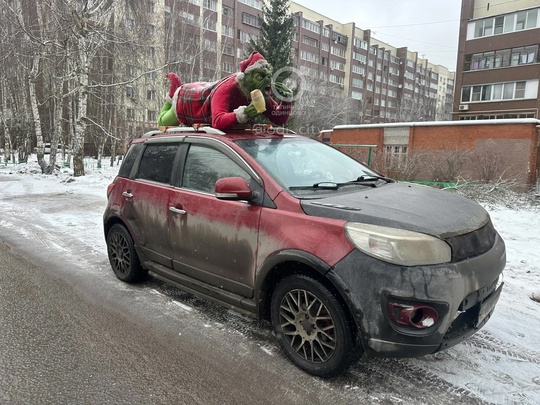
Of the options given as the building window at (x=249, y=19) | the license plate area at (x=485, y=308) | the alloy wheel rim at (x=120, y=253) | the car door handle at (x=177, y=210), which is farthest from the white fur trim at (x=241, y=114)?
the building window at (x=249, y=19)

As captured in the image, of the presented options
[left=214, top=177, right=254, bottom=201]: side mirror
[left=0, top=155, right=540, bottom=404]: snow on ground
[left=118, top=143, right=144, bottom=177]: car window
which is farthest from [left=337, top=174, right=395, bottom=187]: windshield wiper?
[left=118, top=143, right=144, bottom=177]: car window

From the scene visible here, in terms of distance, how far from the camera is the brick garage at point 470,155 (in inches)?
485

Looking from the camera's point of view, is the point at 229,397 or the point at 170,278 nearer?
the point at 229,397

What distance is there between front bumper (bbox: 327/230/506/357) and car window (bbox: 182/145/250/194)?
1.30 meters

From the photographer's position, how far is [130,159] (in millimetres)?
4656

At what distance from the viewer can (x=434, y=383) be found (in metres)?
2.69

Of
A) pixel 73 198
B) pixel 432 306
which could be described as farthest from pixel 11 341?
pixel 73 198

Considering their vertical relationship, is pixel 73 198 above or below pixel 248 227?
below

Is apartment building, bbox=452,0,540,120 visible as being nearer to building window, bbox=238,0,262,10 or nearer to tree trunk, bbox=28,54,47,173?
building window, bbox=238,0,262,10

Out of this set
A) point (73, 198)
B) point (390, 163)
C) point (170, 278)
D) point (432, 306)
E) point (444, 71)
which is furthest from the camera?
point (444, 71)

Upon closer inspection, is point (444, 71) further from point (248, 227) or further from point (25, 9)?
point (248, 227)

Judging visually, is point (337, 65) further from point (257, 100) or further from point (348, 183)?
point (348, 183)

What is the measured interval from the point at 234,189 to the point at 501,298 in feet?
10.6

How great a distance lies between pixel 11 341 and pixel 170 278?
140 cm
